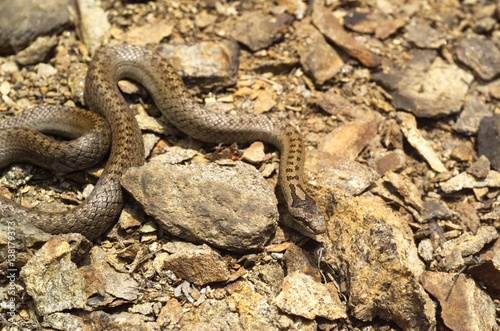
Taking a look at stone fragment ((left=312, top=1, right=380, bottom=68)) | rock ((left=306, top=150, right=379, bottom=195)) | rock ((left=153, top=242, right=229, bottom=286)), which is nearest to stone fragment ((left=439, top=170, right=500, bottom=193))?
rock ((left=306, top=150, right=379, bottom=195))

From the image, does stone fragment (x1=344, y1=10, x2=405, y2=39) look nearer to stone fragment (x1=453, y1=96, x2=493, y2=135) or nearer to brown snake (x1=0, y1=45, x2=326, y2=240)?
stone fragment (x1=453, y1=96, x2=493, y2=135)

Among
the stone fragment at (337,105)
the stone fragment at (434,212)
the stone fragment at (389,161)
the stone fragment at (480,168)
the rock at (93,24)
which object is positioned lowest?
the stone fragment at (434,212)

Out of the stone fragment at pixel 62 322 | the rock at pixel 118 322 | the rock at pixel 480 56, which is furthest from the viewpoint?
the rock at pixel 480 56

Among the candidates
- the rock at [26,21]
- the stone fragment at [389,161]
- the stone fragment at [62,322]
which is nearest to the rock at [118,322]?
the stone fragment at [62,322]

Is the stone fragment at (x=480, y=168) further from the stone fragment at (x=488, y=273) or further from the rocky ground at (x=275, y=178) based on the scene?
the stone fragment at (x=488, y=273)

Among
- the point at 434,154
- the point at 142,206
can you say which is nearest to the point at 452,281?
the point at 434,154

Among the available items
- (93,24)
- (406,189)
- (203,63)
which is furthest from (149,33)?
(406,189)
